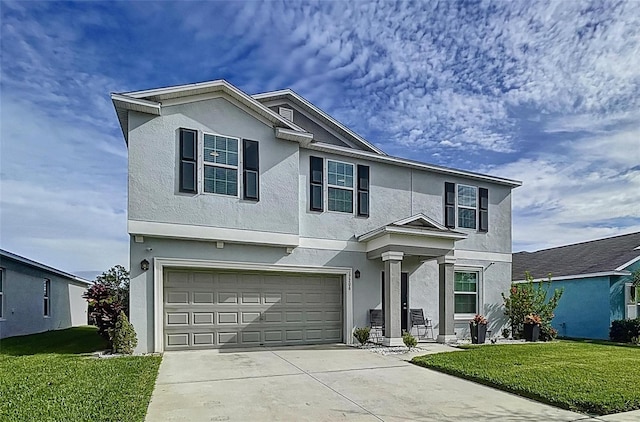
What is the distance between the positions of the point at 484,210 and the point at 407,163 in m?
3.59

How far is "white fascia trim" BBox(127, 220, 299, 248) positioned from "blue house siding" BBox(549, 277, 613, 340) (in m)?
13.3

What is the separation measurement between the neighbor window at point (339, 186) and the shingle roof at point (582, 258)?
37.8ft

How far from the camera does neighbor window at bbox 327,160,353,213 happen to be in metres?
13.3

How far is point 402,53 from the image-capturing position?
11898 millimetres

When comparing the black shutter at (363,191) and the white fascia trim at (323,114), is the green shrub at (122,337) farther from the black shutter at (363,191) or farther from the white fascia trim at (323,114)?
the white fascia trim at (323,114)

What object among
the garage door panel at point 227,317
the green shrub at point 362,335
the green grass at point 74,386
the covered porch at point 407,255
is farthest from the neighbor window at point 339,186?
the green grass at point 74,386

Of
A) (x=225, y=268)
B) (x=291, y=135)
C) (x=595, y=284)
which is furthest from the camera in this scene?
(x=595, y=284)

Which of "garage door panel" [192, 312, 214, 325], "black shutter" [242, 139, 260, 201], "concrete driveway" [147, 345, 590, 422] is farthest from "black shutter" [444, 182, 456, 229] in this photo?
"garage door panel" [192, 312, 214, 325]

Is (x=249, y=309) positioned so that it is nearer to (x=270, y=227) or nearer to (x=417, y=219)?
(x=270, y=227)

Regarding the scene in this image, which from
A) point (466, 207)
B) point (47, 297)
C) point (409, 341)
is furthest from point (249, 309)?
point (47, 297)

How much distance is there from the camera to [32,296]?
17.4m

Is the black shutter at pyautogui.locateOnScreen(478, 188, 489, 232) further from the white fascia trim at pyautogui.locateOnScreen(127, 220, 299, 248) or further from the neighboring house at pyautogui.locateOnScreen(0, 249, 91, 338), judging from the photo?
the neighboring house at pyautogui.locateOnScreen(0, 249, 91, 338)

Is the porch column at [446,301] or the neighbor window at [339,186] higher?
the neighbor window at [339,186]

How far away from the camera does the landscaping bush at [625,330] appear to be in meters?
15.9
